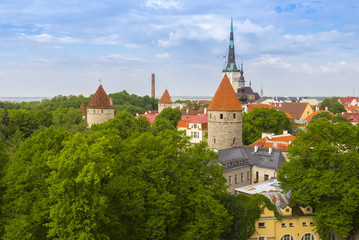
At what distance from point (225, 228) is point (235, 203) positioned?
189 cm

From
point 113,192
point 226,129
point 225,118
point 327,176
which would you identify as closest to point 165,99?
point 225,118

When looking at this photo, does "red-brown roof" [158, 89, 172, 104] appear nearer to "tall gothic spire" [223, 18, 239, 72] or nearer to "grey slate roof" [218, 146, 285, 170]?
"tall gothic spire" [223, 18, 239, 72]

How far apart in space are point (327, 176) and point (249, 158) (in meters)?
13.3

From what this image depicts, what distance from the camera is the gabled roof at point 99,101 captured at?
54625 mm

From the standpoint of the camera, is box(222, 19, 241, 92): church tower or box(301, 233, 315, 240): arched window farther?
box(222, 19, 241, 92): church tower

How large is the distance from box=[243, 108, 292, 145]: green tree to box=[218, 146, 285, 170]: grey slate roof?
13.0 meters

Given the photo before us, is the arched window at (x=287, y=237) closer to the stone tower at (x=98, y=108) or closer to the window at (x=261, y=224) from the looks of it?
the window at (x=261, y=224)

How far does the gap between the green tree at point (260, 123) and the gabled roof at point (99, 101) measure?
885 inches

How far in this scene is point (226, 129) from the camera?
39.2 metres

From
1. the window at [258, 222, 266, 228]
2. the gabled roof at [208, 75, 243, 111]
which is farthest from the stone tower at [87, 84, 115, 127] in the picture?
the window at [258, 222, 266, 228]

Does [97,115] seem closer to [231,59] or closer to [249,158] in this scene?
[249,158]

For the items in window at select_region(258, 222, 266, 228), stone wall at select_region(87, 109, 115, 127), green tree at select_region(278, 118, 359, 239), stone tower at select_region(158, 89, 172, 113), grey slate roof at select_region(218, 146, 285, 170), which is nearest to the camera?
green tree at select_region(278, 118, 359, 239)

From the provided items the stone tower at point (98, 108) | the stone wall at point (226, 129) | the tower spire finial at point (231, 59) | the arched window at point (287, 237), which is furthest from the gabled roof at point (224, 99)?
the tower spire finial at point (231, 59)

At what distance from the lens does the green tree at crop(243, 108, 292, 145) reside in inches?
1969
